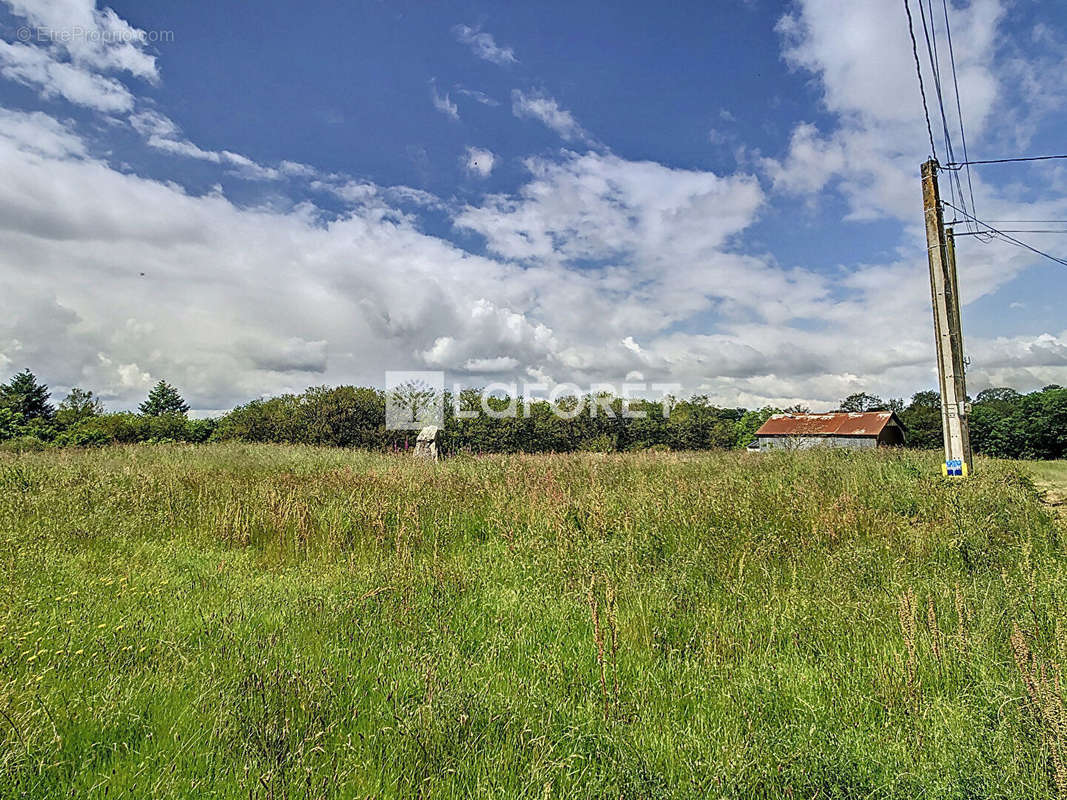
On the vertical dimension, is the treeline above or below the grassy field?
above

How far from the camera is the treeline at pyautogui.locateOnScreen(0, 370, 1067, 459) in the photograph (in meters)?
25.4

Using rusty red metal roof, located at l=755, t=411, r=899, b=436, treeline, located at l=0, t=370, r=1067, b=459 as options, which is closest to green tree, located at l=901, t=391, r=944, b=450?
treeline, located at l=0, t=370, r=1067, b=459

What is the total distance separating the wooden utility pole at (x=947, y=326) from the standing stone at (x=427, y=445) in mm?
9838

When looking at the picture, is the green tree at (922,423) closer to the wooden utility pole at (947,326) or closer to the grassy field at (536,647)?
the wooden utility pole at (947,326)

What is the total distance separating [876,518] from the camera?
231 inches

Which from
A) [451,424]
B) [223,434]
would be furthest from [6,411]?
[451,424]

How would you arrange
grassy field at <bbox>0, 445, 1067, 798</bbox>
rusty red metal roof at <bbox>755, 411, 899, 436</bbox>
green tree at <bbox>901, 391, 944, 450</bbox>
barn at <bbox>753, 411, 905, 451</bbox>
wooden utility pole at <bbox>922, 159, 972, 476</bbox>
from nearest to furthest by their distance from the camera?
grassy field at <bbox>0, 445, 1067, 798</bbox> < wooden utility pole at <bbox>922, 159, 972, 476</bbox> < barn at <bbox>753, 411, 905, 451</bbox> < rusty red metal roof at <bbox>755, 411, 899, 436</bbox> < green tree at <bbox>901, 391, 944, 450</bbox>

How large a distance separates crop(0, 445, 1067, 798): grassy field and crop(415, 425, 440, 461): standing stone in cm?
612

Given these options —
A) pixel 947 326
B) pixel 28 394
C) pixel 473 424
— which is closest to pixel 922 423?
pixel 473 424

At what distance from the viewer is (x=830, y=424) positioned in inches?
1887

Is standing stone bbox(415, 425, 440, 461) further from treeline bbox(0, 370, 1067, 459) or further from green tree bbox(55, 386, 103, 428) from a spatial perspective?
green tree bbox(55, 386, 103, 428)

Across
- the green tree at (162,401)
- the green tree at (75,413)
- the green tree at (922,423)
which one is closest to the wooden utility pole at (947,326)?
the green tree at (75,413)

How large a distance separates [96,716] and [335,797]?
129cm

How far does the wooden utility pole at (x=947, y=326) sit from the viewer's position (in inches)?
316
